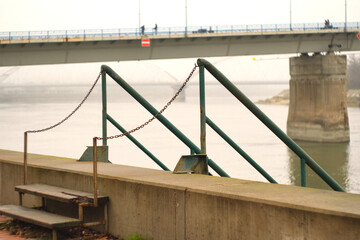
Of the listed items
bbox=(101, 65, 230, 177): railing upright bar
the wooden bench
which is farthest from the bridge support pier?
the wooden bench

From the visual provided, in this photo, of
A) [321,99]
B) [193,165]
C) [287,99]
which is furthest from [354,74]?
[193,165]

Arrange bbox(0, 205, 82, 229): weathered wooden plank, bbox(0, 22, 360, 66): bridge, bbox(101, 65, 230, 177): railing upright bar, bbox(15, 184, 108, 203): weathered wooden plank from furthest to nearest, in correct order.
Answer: bbox(0, 22, 360, 66): bridge < bbox(101, 65, 230, 177): railing upright bar < bbox(15, 184, 108, 203): weathered wooden plank < bbox(0, 205, 82, 229): weathered wooden plank

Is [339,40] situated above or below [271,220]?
above

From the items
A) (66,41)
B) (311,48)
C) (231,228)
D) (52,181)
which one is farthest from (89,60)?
(231,228)

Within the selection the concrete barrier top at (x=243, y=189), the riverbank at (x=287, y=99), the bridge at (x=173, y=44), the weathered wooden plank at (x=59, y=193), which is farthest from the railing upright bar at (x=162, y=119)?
the riverbank at (x=287, y=99)

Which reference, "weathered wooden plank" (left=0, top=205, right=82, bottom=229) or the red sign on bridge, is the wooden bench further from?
the red sign on bridge

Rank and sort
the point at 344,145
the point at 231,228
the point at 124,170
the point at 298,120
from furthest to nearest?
the point at 298,120, the point at 344,145, the point at 124,170, the point at 231,228

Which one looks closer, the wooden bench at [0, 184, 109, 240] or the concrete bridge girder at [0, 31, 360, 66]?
the wooden bench at [0, 184, 109, 240]

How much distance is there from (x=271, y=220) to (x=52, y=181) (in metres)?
3.95

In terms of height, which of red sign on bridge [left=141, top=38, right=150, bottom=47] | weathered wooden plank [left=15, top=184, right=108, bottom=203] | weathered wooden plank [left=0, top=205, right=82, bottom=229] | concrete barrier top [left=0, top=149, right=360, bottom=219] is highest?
red sign on bridge [left=141, top=38, right=150, bottom=47]

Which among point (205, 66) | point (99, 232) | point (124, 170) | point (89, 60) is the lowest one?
point (99, 232)

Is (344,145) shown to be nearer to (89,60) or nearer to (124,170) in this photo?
(89,60)

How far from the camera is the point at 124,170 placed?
27.4 ft

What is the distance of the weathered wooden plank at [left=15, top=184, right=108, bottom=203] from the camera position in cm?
742
